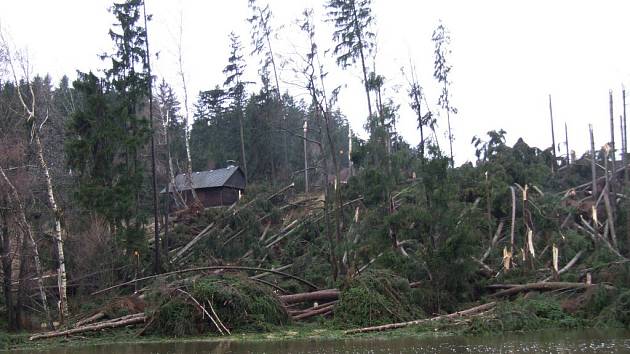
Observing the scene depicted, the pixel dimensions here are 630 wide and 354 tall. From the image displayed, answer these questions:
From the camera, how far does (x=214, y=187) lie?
36094 mm

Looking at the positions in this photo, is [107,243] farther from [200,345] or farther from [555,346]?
[555,346]

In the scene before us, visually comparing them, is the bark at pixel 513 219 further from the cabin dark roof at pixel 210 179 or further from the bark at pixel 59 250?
the cabin dark roof at pixel 210 179

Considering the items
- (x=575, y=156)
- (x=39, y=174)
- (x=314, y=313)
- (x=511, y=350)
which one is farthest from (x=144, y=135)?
(x=575, y=156)

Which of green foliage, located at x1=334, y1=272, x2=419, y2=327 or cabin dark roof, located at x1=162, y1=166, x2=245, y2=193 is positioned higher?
cabin dark roof, located at x1=162, y1=166, x2=245, y2=193

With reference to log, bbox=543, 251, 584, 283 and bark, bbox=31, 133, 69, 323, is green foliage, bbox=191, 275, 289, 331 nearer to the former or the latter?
bark, bbox=31, 133, 69, 323

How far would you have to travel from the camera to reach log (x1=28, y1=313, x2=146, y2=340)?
49.4 feet

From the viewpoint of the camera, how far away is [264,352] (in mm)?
11438

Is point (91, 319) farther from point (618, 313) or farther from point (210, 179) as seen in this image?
point (210, 179)

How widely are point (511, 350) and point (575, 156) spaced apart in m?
21.8

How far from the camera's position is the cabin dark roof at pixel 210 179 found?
3581 cm

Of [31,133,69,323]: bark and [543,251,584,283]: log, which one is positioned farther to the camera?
[543,251,584,283]: log

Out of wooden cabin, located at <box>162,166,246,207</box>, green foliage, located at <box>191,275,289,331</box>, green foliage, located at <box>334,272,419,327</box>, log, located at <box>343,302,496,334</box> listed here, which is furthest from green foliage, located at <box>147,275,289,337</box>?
wooden cabin, located at <box>162,166,246,207</box>

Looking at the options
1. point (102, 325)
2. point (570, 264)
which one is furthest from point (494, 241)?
point (102, 325)

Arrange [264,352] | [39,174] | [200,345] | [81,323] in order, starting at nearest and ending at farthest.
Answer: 1. [264,352]
2. [200,345]
3. [81,323]
4. [39,174]
